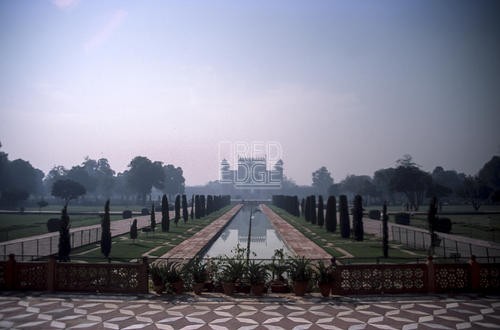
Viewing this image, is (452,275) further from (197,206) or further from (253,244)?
(197,206)

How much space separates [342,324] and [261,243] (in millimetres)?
16284

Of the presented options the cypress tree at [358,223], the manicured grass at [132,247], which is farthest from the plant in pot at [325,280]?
the cypress tree at [358,223]

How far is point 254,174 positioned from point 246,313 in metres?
100

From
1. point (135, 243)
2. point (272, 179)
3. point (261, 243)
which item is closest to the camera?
point (135, 243)

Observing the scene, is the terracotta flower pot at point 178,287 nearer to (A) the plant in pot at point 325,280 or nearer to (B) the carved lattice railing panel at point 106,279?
(B) the carved lattice railing panel at point 106,279

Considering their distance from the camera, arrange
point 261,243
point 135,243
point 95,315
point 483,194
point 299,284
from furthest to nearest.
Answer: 1. point 483,194
2. point 261,243
3. point 135,243
4. point 299,284
5. point 95,315

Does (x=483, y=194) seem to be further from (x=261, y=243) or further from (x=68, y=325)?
(x=68, y=325)

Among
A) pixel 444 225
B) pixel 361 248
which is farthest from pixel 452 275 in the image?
pixel 444 225

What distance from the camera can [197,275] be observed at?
9227 millimetres

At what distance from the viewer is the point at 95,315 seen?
7594mm

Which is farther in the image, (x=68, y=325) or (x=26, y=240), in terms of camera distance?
(x=26, y=240)

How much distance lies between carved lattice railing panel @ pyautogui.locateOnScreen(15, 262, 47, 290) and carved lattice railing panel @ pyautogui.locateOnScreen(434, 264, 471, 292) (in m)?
9.37

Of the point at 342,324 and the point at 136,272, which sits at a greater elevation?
the point at 136,272

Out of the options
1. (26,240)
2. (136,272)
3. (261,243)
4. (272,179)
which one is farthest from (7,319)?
(272,179)
